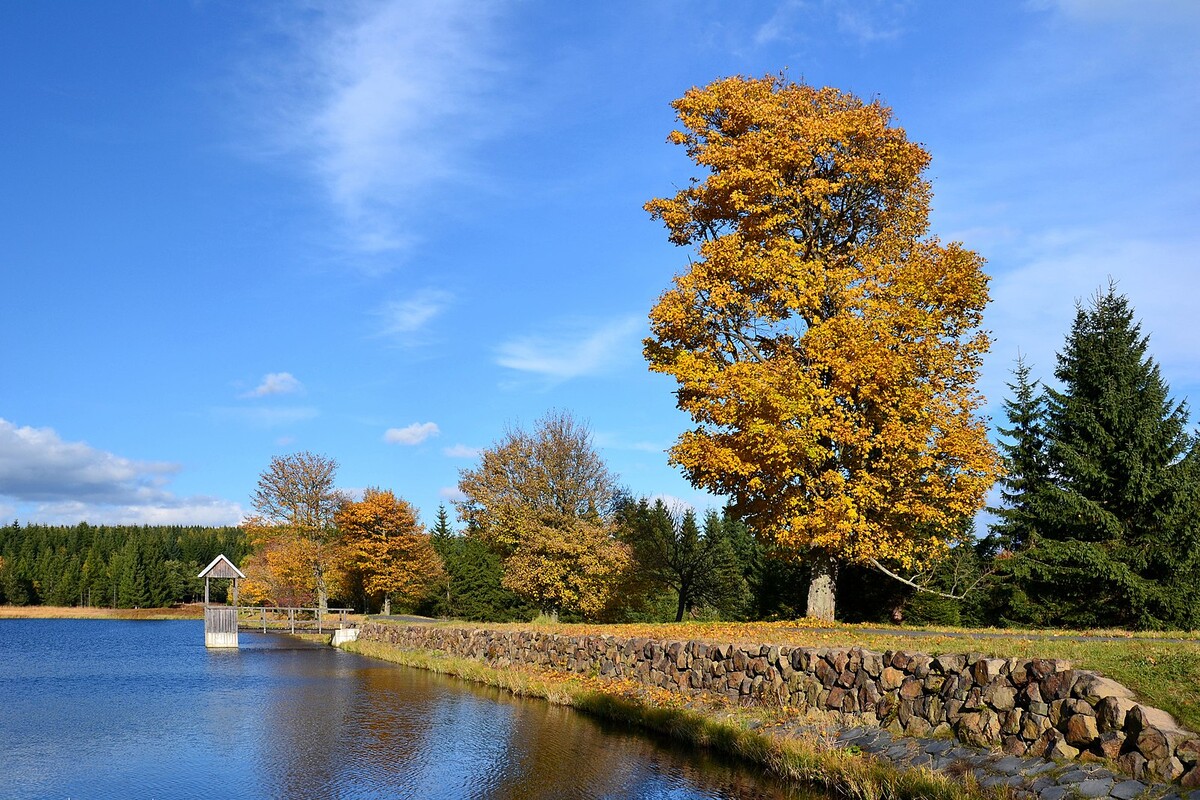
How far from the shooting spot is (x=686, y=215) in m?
25.1

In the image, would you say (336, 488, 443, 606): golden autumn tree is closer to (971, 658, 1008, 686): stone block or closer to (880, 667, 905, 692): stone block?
(880, 667, 905, 692): stone block

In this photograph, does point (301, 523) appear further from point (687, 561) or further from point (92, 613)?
point (92, 613)

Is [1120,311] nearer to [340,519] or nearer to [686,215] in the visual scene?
[686,215]

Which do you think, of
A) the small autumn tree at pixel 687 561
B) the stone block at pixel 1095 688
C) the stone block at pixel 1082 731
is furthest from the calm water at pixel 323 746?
the small autumn tree at pixel 687 561

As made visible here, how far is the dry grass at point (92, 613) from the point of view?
341 feet

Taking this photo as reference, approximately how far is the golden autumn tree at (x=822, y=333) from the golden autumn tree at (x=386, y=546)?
41.0m

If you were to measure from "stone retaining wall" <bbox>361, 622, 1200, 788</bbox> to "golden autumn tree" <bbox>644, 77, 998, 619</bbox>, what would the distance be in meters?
4.71

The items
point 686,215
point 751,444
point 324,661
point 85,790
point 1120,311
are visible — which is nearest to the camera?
point 85,790

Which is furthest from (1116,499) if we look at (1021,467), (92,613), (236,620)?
(92,613)

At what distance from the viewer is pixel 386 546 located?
59.4m

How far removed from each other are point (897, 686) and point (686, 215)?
1580cm

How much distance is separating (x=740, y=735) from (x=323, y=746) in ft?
24.3

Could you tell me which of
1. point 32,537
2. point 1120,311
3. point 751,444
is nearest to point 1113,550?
point 1120,311

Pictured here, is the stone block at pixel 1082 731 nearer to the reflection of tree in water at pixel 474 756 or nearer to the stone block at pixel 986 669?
the stone block at pixel 986 669
